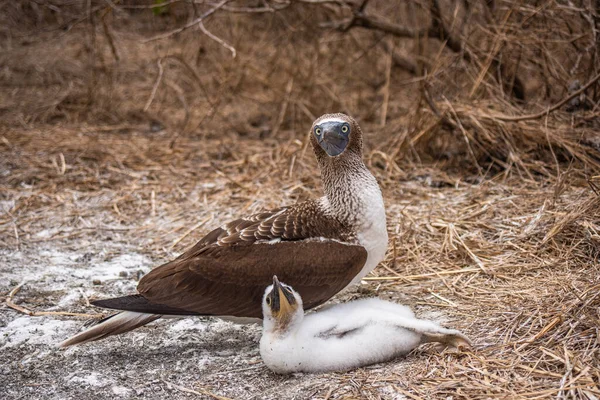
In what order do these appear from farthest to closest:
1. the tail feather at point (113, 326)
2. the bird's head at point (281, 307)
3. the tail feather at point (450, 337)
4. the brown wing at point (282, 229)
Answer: the brown wing at point (282, 229)
the tail feather at point (113, 326)
the bird's head at point (281, 307)
the tail feather at point (450, 337)

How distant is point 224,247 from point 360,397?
116cm

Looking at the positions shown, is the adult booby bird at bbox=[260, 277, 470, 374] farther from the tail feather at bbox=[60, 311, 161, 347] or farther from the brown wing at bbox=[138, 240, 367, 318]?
the tail feather at bbox=[60, 311, 161, 347]

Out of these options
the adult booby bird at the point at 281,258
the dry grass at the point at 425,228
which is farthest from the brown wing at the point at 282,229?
the dry grass at the point at 425,228

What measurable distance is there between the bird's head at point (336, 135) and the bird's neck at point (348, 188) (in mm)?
58

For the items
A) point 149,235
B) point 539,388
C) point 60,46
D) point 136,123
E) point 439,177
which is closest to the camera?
point 539,388

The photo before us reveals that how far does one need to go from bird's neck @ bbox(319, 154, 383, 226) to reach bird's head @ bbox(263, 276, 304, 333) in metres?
0.63

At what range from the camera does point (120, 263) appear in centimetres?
484

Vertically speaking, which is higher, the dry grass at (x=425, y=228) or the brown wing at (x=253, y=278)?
the brown wing at (x=253, y=278)

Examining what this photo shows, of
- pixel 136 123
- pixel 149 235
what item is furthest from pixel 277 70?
pixel 149 235

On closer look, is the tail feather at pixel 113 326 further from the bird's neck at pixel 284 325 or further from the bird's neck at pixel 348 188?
the bird's neck at pixel 348 188

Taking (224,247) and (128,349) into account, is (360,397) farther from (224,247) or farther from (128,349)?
(128,349)

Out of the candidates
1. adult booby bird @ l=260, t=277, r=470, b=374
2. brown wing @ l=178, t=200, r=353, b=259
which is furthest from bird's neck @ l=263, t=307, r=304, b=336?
brown wing @ l=178, t=200, r=353, b=259

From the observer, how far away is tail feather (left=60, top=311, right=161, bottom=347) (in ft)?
11.6

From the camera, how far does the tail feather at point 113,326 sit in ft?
11.6
